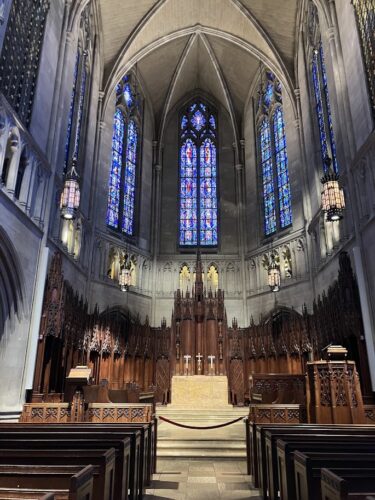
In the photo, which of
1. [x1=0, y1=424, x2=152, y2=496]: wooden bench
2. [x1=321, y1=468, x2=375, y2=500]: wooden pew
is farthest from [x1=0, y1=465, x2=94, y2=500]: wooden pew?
[x1=0, y1=424, x2=152, y2=496]: wooden bench

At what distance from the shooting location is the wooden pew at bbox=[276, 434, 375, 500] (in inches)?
154

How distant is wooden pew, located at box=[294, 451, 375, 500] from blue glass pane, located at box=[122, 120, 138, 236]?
749 inches

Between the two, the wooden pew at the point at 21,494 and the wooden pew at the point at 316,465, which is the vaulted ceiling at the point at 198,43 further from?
the wooden pew at the point at 21,494

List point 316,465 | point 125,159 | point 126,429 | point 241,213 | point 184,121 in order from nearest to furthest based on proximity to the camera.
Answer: point 316,465 → point 126,429 → point 125,159 → point 241,213 → point 184,121

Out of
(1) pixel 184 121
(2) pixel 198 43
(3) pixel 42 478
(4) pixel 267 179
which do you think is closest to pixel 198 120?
(1) pixel 184 121

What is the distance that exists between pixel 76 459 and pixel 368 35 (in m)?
14.3

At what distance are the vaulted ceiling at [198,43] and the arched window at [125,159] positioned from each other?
71.5 inches

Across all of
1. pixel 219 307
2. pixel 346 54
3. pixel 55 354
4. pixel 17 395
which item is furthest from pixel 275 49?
pixel 17 395

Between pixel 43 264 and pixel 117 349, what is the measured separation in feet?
23.5

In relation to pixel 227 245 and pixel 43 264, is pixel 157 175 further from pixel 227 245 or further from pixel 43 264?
pixel 43 264

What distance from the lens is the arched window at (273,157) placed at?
21438 millimetres

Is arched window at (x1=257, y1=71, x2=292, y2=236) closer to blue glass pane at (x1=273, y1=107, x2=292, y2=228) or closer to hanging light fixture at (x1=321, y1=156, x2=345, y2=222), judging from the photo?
blue glass pane at (x1=273, y1=107, x2=292, y2=228)

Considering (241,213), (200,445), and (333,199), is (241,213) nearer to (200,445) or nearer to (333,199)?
(333,199)

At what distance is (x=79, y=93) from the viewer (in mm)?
17516
